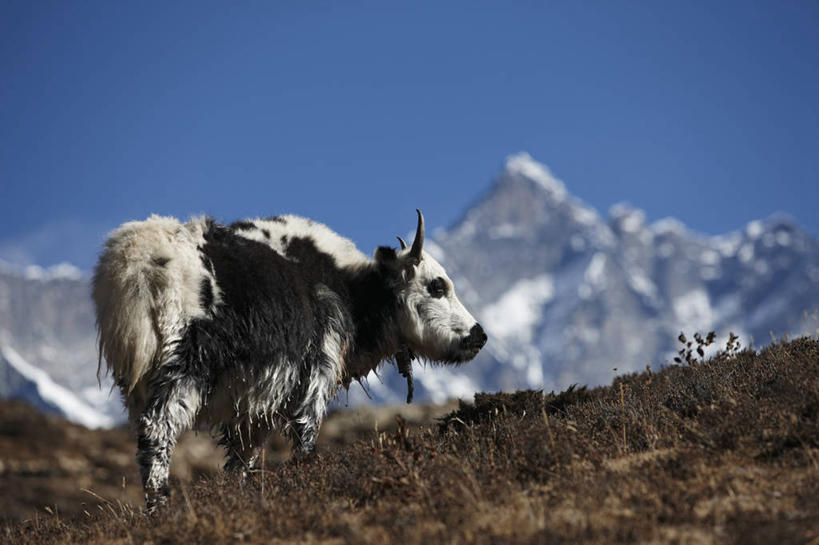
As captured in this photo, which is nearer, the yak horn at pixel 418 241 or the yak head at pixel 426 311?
the yak horn at pixel 418 241

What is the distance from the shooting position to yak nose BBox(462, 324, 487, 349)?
11609mm

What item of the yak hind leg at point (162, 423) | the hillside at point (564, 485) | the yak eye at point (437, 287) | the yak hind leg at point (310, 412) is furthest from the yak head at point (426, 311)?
the yak hind leg at point (162, 423)

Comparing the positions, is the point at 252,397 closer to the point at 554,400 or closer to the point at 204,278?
the point at 204,278

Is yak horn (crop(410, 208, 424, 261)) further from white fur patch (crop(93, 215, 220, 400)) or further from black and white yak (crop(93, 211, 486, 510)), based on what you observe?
white fur patch (crop(93, 215, 220, 400))

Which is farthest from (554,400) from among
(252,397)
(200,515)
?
(200,515)

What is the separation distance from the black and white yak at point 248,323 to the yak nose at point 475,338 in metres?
0.03

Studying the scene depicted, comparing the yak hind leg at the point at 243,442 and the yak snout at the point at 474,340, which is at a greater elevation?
the yak snout at the point at 474,340

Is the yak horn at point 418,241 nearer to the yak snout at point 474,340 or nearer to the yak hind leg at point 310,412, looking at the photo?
the yak snout at point 474,340

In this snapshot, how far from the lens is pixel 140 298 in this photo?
8.51 meters

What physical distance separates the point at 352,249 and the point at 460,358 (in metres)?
1.96

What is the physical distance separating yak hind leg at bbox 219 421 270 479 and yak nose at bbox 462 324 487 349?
287 centimetres

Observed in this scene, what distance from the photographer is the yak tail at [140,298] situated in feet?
27.8

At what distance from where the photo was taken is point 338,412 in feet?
83.9

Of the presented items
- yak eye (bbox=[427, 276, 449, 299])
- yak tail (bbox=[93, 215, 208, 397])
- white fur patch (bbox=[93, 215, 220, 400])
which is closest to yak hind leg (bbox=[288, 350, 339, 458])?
white fur patch (bbox=[93, 215, 220, 400])
